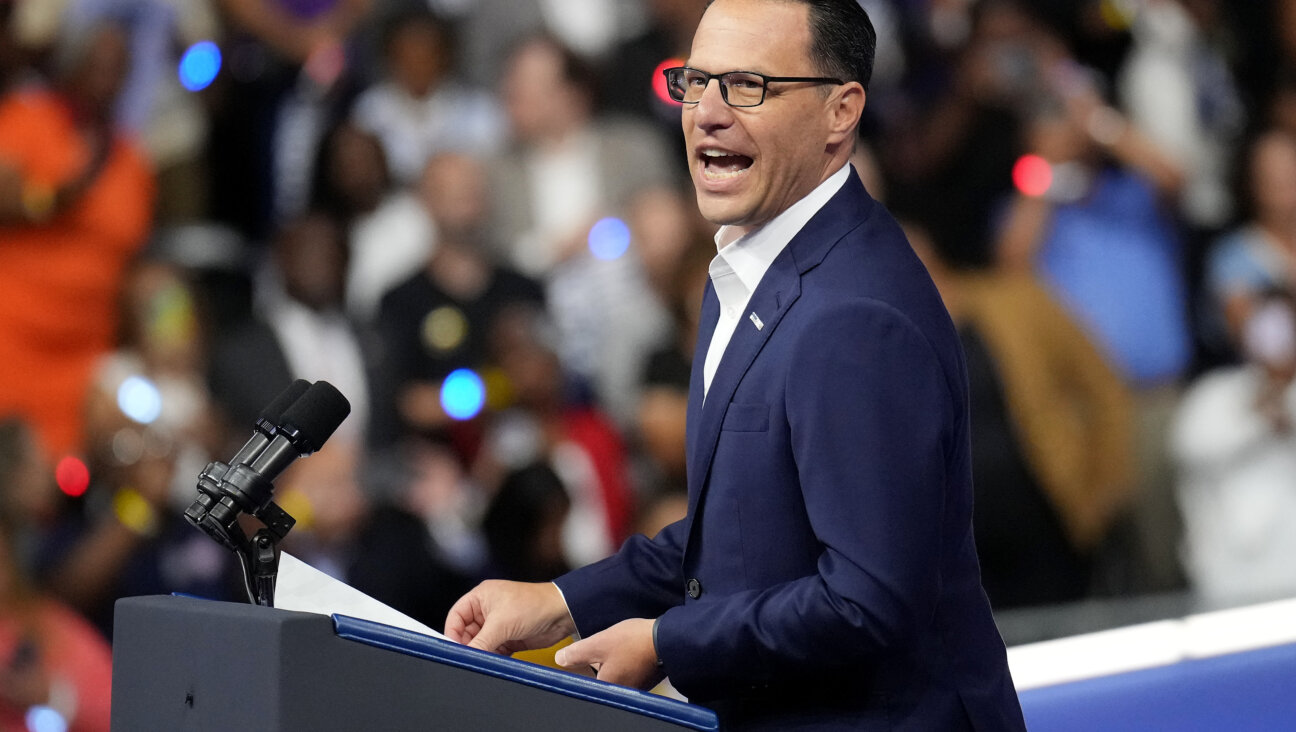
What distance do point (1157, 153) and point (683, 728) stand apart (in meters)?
4.41

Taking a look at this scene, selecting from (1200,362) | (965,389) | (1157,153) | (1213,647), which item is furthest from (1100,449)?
(965,389)

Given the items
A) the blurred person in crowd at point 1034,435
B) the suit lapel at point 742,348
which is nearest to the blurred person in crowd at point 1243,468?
the blurred person in crowd at point 1034,435

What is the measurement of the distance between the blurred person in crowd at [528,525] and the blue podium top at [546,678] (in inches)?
102

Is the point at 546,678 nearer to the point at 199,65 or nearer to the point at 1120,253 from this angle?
the point at 199,65

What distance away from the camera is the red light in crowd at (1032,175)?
4879 mm

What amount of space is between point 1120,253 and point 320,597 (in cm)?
412

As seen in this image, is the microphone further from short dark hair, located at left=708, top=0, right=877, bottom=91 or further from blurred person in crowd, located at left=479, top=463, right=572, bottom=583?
blurred person in crowd, located at left=479, top=463, right=572, bottom=583

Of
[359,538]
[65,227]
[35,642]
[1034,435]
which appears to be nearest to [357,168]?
[65,227]

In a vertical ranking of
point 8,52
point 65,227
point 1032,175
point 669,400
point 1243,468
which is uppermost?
point 8,52

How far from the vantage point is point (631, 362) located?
420 centimetres

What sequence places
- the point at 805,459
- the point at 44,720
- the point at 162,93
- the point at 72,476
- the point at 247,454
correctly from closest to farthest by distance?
the point at 805,459, the point at 247,454, the point at 44,720, the point at 72,476, the point at 162,93

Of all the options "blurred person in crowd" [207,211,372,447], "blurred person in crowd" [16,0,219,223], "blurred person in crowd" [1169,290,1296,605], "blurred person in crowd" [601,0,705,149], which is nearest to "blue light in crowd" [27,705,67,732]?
"blurred person in crowd" [207,211,372,447]

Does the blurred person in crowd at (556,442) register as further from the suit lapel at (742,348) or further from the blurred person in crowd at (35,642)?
the suit lapel at (742,348)

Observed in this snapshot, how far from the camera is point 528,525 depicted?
12.8ft
